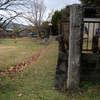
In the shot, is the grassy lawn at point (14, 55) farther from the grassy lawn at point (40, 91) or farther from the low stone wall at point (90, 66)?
the low stone wall at point (90, 66)

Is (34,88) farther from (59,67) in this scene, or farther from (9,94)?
(59,67)

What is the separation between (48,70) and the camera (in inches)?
182

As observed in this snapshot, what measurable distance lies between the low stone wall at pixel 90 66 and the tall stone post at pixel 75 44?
1.47 ft

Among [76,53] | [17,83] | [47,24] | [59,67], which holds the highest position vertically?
[47,24]

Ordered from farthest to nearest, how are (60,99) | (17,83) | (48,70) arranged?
(48,70), (17,83), (60,99)

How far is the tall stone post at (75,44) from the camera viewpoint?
2667mm

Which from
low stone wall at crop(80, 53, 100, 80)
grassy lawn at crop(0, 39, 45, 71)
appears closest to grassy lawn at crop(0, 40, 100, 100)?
low stone wall at crop(80, 53, 100, 80)

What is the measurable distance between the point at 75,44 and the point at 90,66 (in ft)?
2.99

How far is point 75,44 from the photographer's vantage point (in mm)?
2736

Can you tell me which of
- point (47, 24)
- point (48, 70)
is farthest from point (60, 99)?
point (47, 24)

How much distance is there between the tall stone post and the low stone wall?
0.45 metres

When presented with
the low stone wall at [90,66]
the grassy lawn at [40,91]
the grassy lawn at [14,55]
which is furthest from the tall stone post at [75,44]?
the grassy lawn at [14,55]

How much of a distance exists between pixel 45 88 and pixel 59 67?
0.72m

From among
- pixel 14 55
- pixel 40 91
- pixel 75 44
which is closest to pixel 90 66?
pixel 75 44
